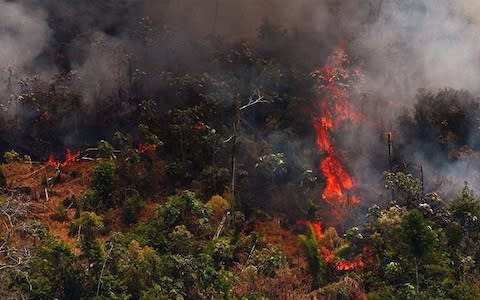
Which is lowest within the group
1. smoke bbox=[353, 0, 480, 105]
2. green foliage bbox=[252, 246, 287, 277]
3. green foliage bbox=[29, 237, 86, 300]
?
green foliage bbox=[29, 237, 86, 300]

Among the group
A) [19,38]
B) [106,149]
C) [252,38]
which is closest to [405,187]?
[106,149]

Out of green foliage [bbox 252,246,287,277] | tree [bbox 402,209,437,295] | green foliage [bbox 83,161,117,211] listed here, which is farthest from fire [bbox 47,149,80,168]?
tree [bbox 402,209,437,295]

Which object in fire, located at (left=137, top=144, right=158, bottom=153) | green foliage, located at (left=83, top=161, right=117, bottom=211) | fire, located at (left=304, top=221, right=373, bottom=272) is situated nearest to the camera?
fire, located at (left=304, top=221, right=373, bottom=272)

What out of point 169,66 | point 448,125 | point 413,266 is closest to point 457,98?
point 448,125

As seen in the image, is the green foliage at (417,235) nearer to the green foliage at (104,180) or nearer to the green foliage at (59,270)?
the green foliage at (59,270)

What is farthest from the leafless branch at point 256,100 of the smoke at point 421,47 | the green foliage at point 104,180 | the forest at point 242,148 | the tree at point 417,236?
the tree at point 417,236

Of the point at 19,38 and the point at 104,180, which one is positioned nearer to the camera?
the point at 104,180

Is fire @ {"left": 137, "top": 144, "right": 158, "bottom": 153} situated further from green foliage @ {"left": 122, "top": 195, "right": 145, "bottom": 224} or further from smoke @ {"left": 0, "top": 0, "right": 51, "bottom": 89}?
smoke @ {"left": 0, "top": 0, "right": 51, "bottom": 89}

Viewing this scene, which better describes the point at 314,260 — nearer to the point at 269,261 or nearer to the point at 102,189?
the point at 269,261
